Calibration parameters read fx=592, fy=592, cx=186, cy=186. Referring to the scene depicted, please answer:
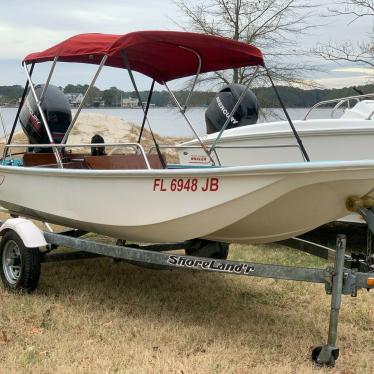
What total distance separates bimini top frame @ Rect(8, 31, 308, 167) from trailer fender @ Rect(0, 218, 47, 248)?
2.02 feet

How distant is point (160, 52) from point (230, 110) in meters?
2.86

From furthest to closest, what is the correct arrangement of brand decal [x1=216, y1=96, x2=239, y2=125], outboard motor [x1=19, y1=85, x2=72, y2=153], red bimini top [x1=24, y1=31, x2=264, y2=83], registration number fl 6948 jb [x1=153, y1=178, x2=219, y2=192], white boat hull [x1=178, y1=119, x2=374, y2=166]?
brand decal [x1=216, y1=96, x2=239, y2=125], white boat hull [x1=178, y1=119, x2=374, y2=166], outboard motor [x1=19, y1=85, x2=72, y2=153], red bimini top [x1=24, y1=31, x2=264, y2=83], registration number fl 6948 jb [x1=153, y1=178, x2=219, y2=192]

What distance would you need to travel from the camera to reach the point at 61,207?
16.6ft

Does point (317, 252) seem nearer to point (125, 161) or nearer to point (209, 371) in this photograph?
point (209, 371)

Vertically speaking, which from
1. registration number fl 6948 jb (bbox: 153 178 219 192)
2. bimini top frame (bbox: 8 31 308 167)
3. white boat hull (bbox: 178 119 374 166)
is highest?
bimini top frame (bbox: 8 31 308 167)

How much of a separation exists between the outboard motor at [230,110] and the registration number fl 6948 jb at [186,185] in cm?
429

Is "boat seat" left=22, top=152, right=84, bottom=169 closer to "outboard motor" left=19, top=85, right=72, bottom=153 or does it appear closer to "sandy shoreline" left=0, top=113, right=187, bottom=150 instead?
"outboard motor" left=19, top=85, right=72, bottom=153

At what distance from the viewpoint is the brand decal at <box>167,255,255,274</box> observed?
4022mm

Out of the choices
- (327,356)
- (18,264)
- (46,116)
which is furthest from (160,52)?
(327,356)

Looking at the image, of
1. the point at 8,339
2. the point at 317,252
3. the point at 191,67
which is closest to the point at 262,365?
the point at 317,252

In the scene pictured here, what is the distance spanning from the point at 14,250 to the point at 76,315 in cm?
104

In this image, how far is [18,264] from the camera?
5.20 m

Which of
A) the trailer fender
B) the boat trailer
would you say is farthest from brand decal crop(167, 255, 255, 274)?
the trailer fender

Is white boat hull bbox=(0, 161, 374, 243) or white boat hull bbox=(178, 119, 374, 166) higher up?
white boat hull bbox=(178, 119, 374, 166)
